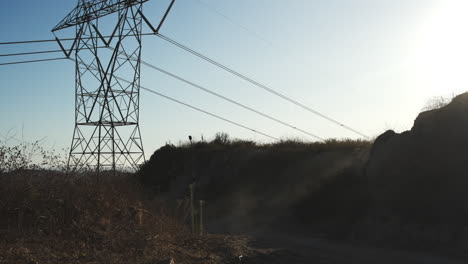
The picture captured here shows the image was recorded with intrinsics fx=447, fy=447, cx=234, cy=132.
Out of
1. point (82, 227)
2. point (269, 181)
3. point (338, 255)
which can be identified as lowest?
point (338, 255)

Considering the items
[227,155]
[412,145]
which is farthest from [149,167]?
[412,145]

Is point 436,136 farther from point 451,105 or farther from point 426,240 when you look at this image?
point 426,240

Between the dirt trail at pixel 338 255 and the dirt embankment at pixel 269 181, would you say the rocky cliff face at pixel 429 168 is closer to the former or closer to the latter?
the dirt embankment at pixel 269 181

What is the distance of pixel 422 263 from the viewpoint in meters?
11.2

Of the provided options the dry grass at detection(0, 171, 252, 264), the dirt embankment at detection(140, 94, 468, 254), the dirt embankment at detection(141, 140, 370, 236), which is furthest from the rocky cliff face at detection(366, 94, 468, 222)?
the dry grass at detection(0, 171, 252, 264)

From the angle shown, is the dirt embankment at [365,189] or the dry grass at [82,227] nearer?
the dry grass at [82,227]

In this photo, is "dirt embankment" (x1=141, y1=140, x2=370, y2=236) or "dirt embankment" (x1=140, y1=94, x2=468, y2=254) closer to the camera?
"dirt embankment" (x1=140, y1=94, x2=468, y2=254)

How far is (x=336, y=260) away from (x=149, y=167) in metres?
31.5

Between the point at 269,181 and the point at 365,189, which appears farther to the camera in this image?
the point at 269,181

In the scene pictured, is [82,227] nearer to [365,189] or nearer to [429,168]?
[429,168]

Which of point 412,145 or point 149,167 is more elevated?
point 149,167

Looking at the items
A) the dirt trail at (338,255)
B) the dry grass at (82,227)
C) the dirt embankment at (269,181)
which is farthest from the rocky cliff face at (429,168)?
the dry grass at (82,227)

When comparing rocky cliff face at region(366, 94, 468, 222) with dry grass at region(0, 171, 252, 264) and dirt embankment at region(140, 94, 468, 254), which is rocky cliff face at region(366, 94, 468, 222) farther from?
dry grass at region(0, 171, 252, 264)

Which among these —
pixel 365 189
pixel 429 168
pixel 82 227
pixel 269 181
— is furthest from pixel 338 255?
pixel 269 181
